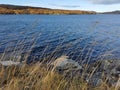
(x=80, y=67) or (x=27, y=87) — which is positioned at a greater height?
(x=27, y=87)

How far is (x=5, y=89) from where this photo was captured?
546cm

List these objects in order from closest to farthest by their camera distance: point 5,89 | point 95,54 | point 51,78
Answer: point 5,89, point 51,78, point 95,54

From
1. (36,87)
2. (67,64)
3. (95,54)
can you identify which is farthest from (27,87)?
(95,54)

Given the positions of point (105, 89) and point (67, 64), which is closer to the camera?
point (105, 89)

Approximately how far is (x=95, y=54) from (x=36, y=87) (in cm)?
1258


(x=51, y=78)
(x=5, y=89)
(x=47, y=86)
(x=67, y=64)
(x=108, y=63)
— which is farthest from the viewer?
(x=67, y=64)

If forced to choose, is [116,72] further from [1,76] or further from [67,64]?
[1,76]

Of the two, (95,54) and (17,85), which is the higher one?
(17,85)

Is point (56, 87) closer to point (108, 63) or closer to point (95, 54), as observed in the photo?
point (108, 63)

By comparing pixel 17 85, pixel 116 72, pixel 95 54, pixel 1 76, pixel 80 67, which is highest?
pixel 17 85

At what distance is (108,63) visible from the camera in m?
9.47

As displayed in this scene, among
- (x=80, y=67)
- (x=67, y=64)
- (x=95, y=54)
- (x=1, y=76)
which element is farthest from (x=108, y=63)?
(x=95, y=54)

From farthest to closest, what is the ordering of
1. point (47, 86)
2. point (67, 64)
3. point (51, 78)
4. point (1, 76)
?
1. point (67, 64)
2. point (1, 76)
3. point (51, 78)
4. point (47, 86)

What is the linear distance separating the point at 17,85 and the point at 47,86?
22.0 inches
